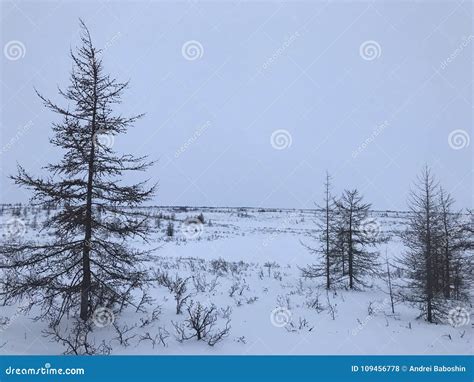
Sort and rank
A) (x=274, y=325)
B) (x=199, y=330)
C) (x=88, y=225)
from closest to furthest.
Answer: (x=88, y=225) < (x=199, y=330) < (x=274, y=325)

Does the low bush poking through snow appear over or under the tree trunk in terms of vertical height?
under

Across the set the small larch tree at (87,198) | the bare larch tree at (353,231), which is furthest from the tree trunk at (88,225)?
the bare larch tree at (353,231)

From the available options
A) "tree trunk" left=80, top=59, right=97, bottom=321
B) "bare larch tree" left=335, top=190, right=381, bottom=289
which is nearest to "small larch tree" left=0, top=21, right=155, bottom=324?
"tree trunk" left=80, top=59, right=97, bottom=321

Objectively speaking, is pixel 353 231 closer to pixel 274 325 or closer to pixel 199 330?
pixel 274 325

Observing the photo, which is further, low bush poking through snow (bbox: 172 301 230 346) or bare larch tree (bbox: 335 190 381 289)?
bare larch tree (bbox: 335 190 381 289)

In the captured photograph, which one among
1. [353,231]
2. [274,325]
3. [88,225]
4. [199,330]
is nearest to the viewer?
[88,225]

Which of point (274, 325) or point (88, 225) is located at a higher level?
point (88, 225)

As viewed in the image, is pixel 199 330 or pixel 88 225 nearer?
pixel 88 225

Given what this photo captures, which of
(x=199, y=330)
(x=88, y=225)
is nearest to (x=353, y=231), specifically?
(x=199, y=330)

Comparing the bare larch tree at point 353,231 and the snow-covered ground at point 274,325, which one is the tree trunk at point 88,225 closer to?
the snow-covered ground at point 274,325

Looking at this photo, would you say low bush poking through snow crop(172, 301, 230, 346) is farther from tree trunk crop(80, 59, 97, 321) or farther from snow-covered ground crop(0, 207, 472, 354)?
tree trunk crop(80, 59, 97, 321)

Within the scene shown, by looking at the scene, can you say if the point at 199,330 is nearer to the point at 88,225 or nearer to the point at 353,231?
the point at 88,225

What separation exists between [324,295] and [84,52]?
1186 centimetres

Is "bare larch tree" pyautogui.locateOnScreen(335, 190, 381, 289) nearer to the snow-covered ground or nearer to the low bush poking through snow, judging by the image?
the snow-covered ground
